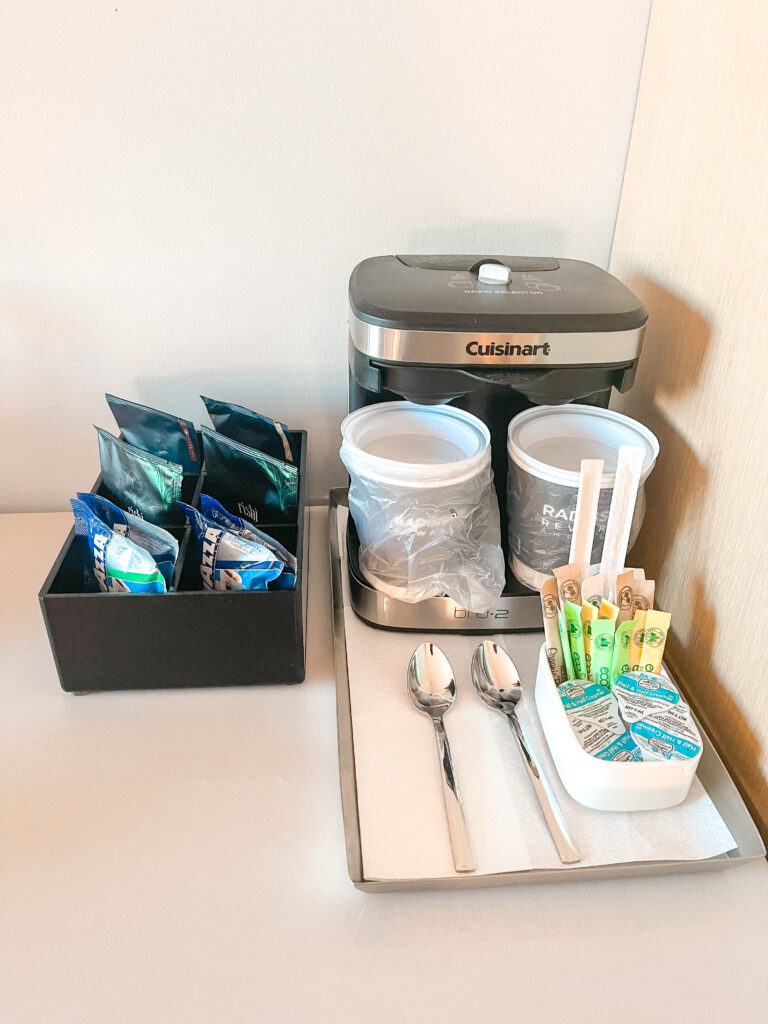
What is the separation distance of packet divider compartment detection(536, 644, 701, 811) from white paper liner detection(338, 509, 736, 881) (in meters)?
0.01

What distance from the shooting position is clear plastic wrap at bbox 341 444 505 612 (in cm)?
66

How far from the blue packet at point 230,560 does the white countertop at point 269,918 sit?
13 centimetres

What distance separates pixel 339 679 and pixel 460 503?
0.63 feet

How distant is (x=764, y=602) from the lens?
57 centimetres

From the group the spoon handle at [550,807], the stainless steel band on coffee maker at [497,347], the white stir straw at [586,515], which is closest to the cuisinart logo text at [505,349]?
the stainless steel band on coffee maker at [497,347]

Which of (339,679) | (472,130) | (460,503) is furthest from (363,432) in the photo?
(472,130)

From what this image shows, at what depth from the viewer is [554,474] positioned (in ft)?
2.13

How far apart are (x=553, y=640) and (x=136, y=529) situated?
0.40 metres

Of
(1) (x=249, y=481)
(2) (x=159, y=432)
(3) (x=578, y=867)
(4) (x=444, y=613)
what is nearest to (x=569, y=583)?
(4) (x=444, y=613)

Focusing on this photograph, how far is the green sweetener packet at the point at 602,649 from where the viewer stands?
0.62 m

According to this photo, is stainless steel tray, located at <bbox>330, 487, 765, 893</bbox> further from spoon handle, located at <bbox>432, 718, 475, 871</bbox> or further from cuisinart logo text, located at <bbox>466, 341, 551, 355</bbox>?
cuisinart logo text, located at <bbox>466, 341, 551, 355</bbox>

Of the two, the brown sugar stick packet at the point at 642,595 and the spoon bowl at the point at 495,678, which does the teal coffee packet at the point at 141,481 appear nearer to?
the spoon bowl at the point at 495,678

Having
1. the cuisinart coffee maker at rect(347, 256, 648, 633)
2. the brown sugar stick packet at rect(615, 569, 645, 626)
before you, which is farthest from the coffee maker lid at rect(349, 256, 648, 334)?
the brown sugar stick packet at rect(615, 569, 645, 626)

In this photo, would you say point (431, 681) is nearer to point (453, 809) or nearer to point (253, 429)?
point (453, 809)
